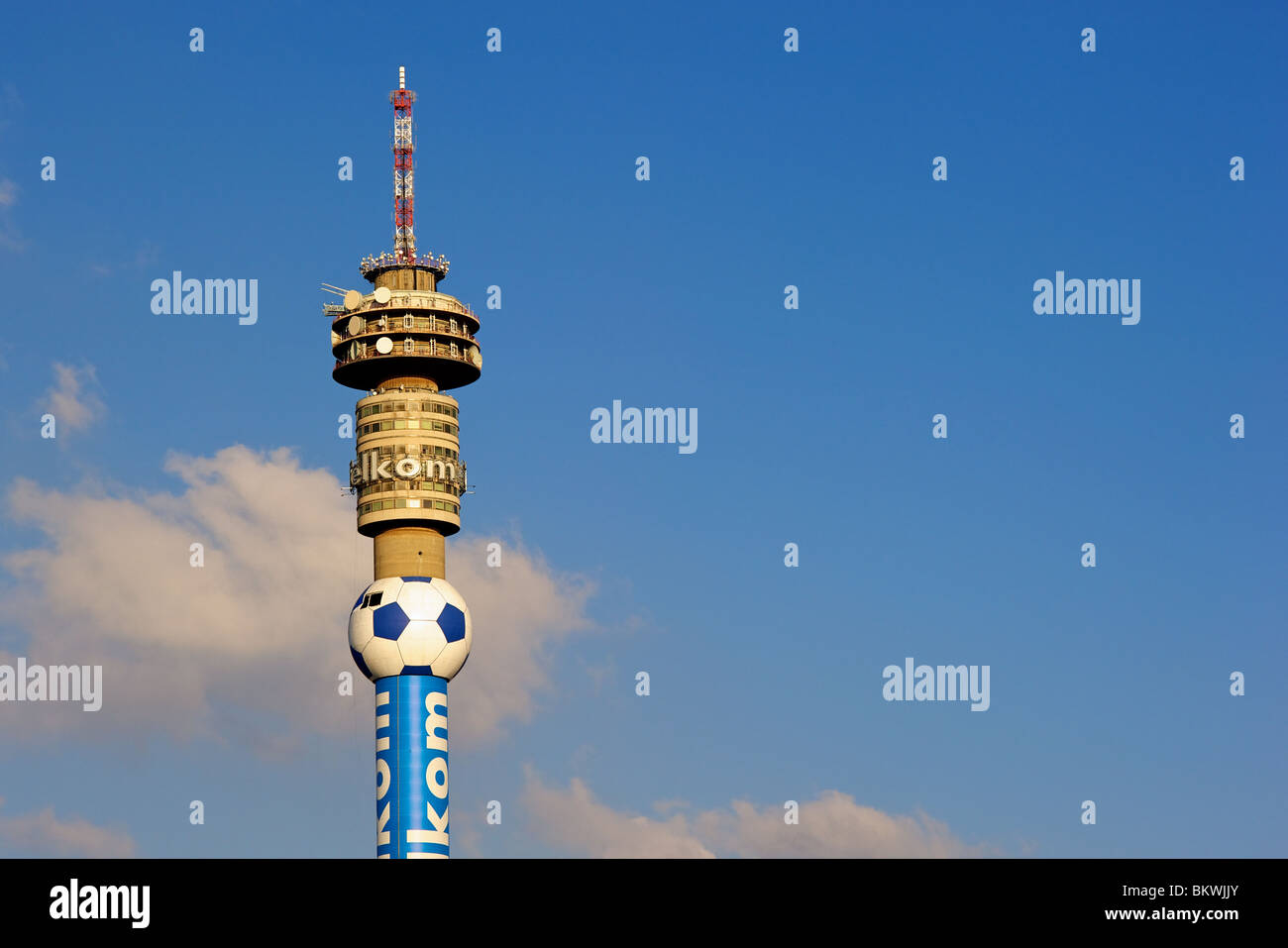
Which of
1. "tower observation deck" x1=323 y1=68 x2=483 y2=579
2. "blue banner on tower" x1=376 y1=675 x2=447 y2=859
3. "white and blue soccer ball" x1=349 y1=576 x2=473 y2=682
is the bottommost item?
"blue banner on tower" x1=376 y1=675 x2=447 y2=859

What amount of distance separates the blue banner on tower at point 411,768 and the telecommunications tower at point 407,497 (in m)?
0.07

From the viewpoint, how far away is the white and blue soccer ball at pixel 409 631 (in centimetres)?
16612

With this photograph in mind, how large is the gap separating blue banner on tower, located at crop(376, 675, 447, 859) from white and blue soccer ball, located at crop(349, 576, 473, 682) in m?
1.14

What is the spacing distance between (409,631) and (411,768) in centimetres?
963

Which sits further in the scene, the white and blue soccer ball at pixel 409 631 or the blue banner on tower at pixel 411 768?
the white and blue soccer ball at pixel 409 631

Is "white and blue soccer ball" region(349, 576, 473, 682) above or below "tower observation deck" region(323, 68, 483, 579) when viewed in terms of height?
below

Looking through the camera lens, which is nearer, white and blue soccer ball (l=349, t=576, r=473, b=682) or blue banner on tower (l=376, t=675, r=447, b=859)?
blue banner on tower (l=376, t=675, r=447, b=859)

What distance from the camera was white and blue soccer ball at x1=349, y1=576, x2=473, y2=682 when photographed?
16612 centimetres

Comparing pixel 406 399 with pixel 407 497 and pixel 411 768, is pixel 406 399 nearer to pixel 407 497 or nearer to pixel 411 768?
pixel 407 497

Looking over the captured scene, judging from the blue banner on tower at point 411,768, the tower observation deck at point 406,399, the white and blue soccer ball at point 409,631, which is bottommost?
the blue banner on tower at point 411,768

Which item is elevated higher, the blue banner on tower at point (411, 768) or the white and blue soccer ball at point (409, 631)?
the white and blue soccer ball at point (409, 631)

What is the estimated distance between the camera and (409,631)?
545 feet
